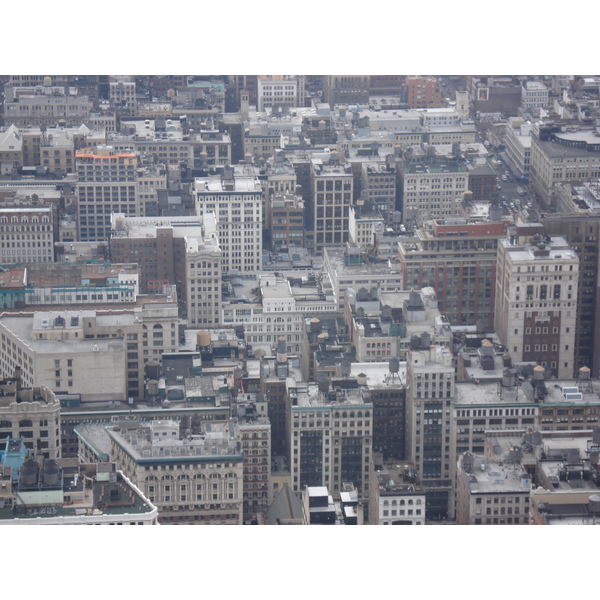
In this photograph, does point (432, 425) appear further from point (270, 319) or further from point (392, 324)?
point (270, 319)

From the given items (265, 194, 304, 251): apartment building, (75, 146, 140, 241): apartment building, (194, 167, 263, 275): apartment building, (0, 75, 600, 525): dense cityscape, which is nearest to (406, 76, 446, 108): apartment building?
(0, 75, 600, 525): dense cityscape

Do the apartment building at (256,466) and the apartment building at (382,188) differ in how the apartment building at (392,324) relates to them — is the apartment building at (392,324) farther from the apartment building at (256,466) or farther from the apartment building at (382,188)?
the apartment building at (382,188)

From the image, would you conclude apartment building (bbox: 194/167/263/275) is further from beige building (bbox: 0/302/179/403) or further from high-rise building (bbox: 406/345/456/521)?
high-rise building (bbox: 406/345/456/521)

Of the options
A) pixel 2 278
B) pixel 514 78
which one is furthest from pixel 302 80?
pixel 2 278

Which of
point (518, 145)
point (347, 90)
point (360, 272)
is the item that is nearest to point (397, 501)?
point (360, 272)
